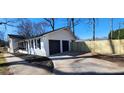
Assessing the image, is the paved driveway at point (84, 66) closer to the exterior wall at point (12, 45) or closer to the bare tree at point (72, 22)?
the bare tree at point (72, 22)

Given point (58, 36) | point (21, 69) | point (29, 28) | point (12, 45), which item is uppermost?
point (29, 28)

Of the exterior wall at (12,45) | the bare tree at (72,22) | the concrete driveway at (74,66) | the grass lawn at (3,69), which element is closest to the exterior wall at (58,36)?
the bare tree at (72,22)

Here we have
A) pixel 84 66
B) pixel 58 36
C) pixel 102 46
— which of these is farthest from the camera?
pixel 58 36

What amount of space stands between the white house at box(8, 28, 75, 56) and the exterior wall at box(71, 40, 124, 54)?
248 millimetres

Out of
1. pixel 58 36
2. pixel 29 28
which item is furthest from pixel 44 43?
pixel 29 28

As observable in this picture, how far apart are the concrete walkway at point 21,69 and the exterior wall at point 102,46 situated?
1.00 m

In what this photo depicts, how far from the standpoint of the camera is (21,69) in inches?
173

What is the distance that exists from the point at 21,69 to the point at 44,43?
82 centimetres

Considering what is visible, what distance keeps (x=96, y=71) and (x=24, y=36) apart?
1.83 metres

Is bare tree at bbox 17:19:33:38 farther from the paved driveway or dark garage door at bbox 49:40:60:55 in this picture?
the paved driveway

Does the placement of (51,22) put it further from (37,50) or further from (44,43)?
(37,50)

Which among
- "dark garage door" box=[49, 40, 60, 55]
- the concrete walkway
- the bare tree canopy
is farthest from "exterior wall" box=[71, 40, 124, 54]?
the concrete walkway
